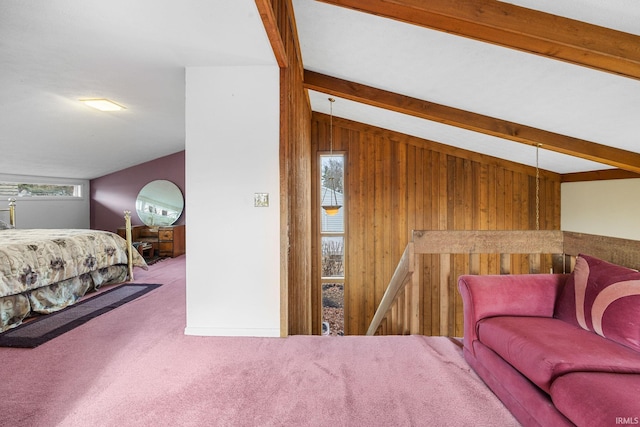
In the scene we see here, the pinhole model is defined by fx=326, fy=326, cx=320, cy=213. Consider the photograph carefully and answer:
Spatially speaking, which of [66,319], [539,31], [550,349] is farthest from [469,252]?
[66,319]

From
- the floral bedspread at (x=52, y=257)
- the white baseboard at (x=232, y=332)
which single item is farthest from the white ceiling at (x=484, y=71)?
the floral bedspread at (x=52, y=257)

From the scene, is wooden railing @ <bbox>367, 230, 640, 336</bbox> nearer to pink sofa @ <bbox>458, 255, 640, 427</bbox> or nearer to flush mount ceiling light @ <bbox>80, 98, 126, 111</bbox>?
pink sofa @ <bbox>458, 255, 640, 427</bbox>

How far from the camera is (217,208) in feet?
8.67

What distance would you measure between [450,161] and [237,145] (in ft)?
13.0

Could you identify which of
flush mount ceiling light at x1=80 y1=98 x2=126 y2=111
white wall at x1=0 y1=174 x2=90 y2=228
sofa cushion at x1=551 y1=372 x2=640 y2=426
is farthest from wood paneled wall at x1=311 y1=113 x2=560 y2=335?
white wall at x1=0 y1=174 x2=90 y2=228

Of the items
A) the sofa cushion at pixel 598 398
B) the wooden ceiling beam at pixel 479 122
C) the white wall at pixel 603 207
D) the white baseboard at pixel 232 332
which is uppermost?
the wooden ceiling beam at pixel 479 122

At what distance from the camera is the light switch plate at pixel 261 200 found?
8.56 ft

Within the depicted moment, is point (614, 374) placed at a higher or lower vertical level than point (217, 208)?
lower

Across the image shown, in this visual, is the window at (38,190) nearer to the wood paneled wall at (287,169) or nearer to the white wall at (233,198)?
the white wall at (233,198)

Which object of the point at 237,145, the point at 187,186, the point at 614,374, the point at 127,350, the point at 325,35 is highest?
the point at 325,35

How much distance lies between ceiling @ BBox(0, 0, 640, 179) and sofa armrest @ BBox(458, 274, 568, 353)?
136 cm

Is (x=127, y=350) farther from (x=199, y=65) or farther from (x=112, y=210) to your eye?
(x=112, y=210)

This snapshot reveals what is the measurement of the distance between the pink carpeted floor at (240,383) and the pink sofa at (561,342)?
22 cm

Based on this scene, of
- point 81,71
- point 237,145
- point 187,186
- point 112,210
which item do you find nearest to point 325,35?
point 237,145
